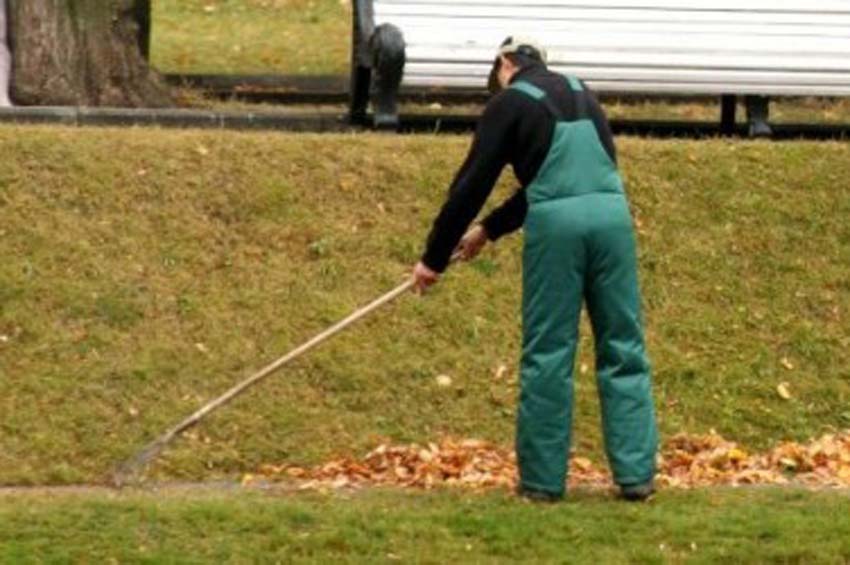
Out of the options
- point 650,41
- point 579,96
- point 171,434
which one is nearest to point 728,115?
point 650,41

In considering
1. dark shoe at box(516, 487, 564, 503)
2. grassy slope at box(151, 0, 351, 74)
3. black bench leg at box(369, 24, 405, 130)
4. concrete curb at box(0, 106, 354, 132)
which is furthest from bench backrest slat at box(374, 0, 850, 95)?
dark shoe at box(516, 487, 564, 503)

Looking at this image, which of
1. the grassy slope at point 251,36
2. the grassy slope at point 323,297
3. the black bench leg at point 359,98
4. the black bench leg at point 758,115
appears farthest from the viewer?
the grassy slope at point 251,36

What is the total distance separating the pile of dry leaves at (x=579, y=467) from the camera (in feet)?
31.0

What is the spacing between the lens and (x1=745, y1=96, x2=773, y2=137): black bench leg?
13.8m

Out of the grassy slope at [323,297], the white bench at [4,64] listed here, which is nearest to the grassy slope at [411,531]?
the grassy slope at [323,297]

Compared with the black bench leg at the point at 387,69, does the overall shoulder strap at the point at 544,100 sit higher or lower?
higher

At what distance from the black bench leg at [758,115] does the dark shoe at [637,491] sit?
526 cm

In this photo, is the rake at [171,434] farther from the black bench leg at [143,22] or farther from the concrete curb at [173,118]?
the black bench leg at [143,22]

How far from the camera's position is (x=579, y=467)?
10.1 m

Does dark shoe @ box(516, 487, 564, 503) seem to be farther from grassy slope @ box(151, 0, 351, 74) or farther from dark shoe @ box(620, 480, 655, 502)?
grassy slope @ box(151, 0, 351, 74)

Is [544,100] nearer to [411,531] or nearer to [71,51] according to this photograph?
[411,531]

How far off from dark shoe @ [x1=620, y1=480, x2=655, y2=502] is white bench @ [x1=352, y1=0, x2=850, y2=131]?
4464 mm

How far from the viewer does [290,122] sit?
13297 millimetres

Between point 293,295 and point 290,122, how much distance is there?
233 centimetres
